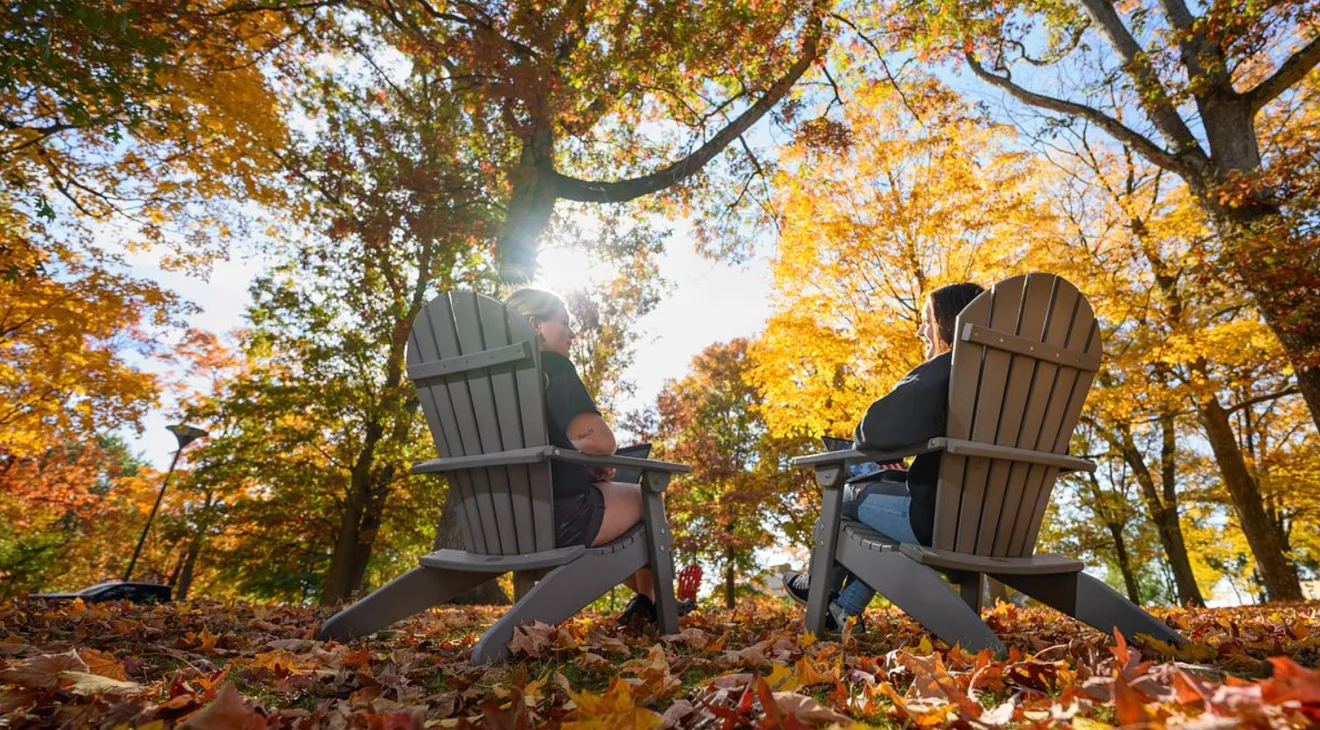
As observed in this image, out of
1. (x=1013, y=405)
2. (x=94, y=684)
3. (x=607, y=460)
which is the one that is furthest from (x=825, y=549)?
(x=94, y=684)

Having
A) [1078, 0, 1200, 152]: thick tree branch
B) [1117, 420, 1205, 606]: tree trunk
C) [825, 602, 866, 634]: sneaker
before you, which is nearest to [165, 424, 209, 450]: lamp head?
[825, 602, 866, 634]: sneaker

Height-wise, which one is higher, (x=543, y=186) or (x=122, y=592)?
(x=543, y=186)

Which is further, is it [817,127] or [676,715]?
[817,127]

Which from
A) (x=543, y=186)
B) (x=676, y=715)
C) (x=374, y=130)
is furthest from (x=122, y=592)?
(x=676, y=715)

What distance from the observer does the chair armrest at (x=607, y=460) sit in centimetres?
237

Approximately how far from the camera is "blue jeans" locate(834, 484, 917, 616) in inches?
99.0

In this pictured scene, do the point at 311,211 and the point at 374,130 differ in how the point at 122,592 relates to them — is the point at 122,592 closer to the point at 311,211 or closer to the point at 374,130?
the point at 311,211

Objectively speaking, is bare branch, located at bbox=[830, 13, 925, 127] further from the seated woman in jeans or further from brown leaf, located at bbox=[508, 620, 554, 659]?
brown leaf, located at bbox=[508, 620, 554, 659]

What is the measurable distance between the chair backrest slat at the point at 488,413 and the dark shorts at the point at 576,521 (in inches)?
3.0

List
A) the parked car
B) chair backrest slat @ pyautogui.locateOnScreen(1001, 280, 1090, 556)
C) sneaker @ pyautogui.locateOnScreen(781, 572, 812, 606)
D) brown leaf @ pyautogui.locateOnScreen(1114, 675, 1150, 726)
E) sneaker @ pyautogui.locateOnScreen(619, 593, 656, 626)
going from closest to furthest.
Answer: brown leaf @ pyautogui.locateOnScreen(1114, 675, 1150, 726)
chair backrest slat @ pyautogui.locateOnScreen(1001, 280, 1090, 556)
sneaker @ pyautogui.locateOnScreen(619, 593, 656, 626)
sneaker @ pyautogui.locateOnScreen(781, 572, 812, 606)
the parked car

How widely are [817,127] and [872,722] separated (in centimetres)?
747

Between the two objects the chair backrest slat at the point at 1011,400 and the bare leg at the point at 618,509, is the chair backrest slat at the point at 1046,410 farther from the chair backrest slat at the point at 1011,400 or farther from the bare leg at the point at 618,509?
the bare leg at the point at 618,509

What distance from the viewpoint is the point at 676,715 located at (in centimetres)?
130

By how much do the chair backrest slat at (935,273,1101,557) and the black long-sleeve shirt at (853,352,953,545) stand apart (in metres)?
0.06
